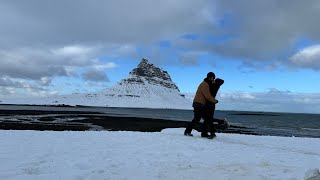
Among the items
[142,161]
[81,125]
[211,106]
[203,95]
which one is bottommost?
[81,125]

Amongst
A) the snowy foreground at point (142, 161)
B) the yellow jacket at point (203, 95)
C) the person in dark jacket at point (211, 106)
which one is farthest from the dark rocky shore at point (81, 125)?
the snowy foreground at point (142, 161)

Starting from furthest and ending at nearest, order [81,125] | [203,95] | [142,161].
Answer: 1. [81,125]
2. [203,95]
3. [142,161]

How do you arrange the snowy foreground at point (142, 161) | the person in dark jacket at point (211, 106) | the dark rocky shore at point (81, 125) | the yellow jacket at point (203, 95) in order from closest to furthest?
the snowy foreground at point (142, 161) → the yellow jacket at point (203, 95) → the person in dark jacket at point (211, 106) → the dark rocky shore at point (81, 125)

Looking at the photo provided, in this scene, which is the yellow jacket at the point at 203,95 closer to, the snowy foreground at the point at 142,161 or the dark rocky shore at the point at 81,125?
the snowy foreground at the point at 142,161

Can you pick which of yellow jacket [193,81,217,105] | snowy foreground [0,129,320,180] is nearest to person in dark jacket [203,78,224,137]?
yellow jacket [193,81,217,105]

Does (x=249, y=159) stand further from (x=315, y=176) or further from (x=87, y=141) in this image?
(x=87, y=141)

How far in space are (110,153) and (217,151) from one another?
338 centimetres

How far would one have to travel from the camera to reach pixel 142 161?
9.41 m

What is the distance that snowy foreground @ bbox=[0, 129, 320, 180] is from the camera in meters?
7.97

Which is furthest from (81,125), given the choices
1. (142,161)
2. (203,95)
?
(142,161)

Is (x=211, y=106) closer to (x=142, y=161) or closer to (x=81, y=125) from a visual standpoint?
(x=142, y=161)

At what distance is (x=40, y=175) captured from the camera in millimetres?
7664

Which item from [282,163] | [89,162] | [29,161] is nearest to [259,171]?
[282,163]

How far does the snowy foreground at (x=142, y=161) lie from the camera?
314 inches
